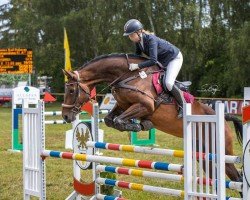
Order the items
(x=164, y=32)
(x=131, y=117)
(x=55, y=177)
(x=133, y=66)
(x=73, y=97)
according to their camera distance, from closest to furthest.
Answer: (x=131, y=117) → (x=133, y=66) → (x=73, y=97) → (x=55, y=177) → (x=164, y=32)

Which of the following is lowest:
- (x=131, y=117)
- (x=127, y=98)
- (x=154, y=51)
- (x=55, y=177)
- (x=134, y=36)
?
(x=55, y=177)

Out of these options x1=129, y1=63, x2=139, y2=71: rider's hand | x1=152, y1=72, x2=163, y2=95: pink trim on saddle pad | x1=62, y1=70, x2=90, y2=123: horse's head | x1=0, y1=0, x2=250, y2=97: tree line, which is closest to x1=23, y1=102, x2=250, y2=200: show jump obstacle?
x1=62, y1=70, x2=90, y2=123: horse's head

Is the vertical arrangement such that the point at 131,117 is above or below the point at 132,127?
above

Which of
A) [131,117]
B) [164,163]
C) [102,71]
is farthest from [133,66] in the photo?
[164,163]

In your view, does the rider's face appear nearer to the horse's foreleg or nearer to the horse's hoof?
the horse's foreleg

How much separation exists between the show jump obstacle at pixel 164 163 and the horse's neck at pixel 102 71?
0.40m

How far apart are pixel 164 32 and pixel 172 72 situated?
24.0 meters

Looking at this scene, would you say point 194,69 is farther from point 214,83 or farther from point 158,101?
point 158,101

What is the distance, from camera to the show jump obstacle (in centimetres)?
346

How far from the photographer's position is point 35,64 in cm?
3744

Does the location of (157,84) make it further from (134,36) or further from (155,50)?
(134,36)

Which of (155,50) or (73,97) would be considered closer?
(155,50)

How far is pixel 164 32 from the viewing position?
29.3 meters

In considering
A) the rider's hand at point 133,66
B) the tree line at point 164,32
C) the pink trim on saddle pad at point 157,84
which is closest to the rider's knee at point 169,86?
the pink trim on saddle pad at point 157,84
